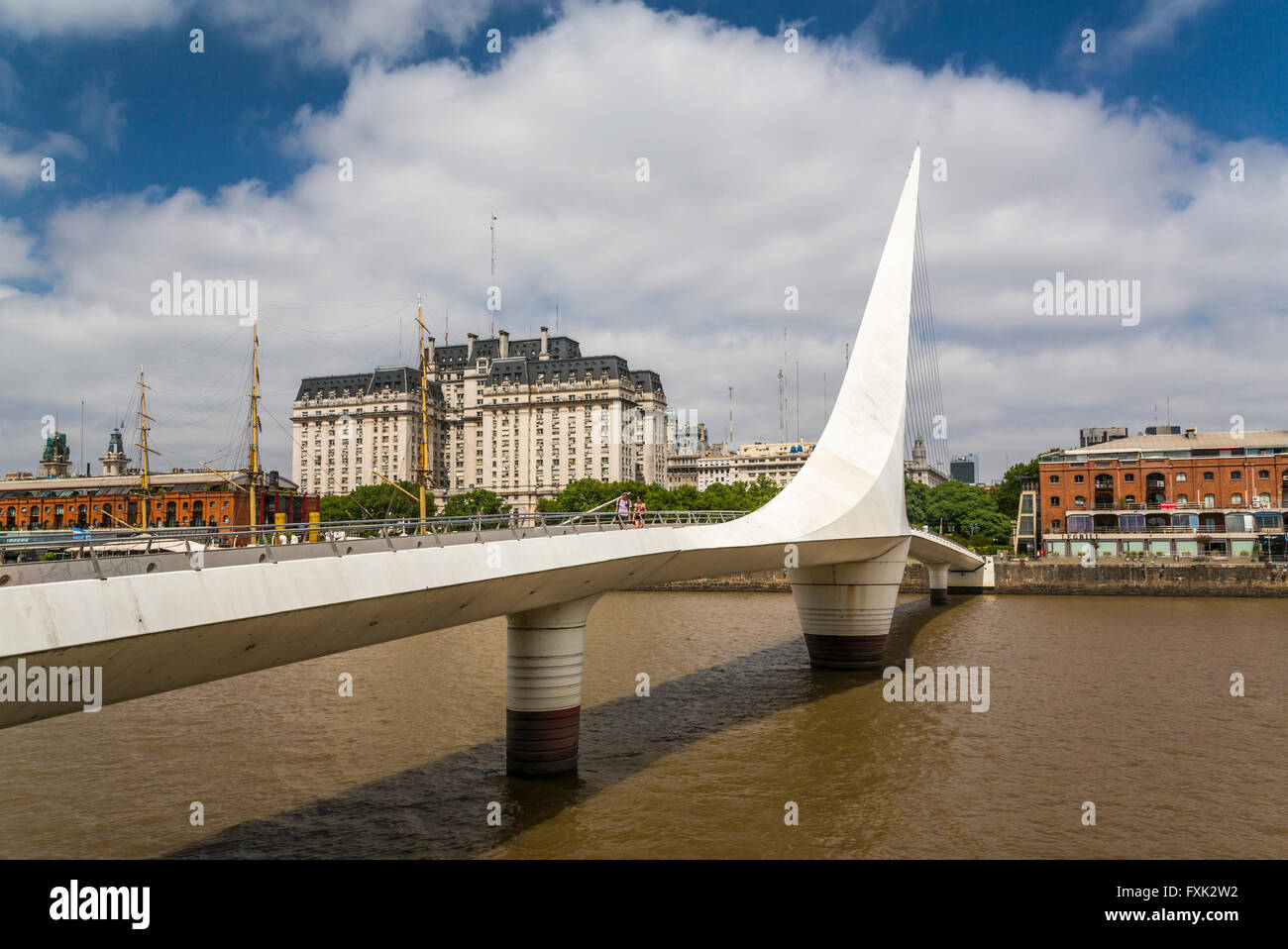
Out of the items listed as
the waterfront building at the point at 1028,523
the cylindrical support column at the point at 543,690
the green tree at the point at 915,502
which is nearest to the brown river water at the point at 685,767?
the cylindrical support column at the point at 543,690

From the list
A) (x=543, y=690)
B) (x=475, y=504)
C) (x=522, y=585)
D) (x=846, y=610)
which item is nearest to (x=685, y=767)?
(x=543, y=690)

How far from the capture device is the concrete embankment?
48.8 meters

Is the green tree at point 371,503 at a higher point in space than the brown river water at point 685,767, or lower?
higher

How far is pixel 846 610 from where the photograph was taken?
26.7 meters

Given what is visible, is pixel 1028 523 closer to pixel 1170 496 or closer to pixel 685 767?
pixel 1170 496

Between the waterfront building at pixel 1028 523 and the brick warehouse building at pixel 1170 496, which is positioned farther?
the waterfront building at pixel 1028 523

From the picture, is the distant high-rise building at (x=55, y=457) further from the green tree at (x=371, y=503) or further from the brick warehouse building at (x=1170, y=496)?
the brick warehouse building at (x=1170, y=496)

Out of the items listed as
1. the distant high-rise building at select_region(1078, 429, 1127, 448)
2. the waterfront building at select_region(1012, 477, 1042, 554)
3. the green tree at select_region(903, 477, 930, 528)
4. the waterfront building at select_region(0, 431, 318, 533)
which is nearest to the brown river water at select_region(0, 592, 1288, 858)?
the waterfront building at select_region(0, 431, 318, 533)

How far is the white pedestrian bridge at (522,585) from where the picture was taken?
7.61 meters

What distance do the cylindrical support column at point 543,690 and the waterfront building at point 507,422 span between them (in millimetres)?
99231

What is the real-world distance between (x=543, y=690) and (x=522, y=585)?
10.5 ft

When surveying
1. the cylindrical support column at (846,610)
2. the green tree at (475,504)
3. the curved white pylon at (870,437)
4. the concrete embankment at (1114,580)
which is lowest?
the concrete embankment at (1114,580)

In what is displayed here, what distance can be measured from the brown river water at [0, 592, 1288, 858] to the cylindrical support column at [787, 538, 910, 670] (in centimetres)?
97

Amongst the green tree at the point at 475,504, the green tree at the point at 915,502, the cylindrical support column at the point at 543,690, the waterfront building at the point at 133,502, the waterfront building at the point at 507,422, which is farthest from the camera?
the waterfront building at the point at 507,422
